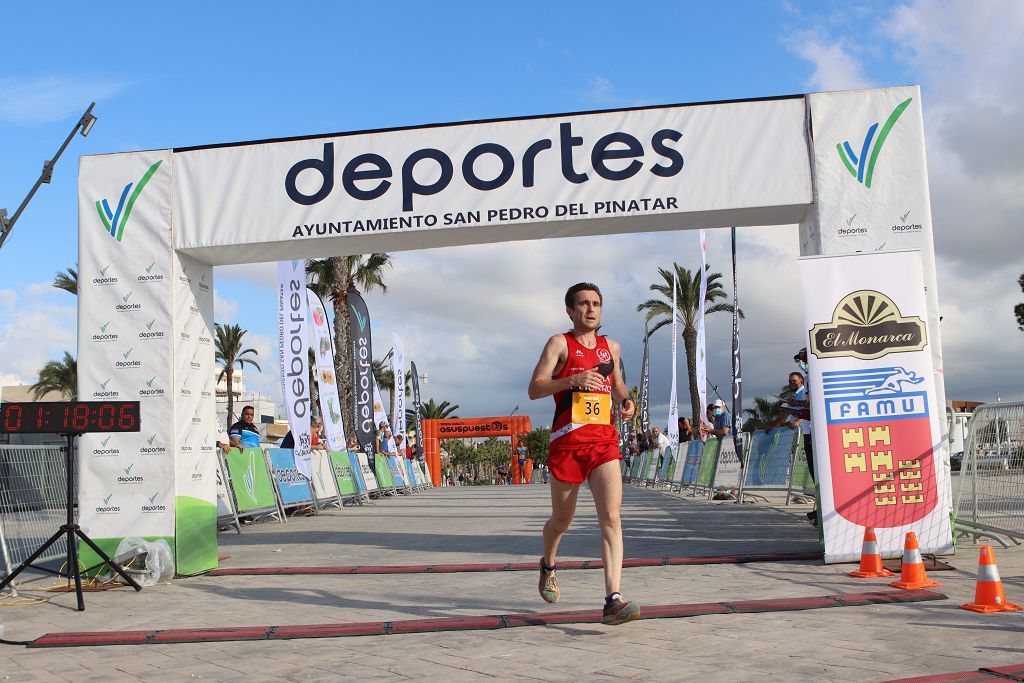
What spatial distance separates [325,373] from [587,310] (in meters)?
14.4

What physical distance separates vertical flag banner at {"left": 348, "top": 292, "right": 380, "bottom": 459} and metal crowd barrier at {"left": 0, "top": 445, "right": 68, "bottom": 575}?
531 inches

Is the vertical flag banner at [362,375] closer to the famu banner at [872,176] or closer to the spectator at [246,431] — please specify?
the spectator at [246,431]

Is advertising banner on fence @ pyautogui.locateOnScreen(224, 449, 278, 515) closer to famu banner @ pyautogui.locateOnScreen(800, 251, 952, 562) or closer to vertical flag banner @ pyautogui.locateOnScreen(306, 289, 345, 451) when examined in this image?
vertical flag banner @ pyautogui.locateOnScreen(306, 289, 345, 451)

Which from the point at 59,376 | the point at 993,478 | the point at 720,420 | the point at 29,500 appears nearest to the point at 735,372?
the point at 720,420

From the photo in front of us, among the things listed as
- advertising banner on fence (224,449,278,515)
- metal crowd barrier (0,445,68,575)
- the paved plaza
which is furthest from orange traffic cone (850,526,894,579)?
advertising banner on fence (224,449,278,515)

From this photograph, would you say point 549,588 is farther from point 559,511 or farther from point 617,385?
point 617,385

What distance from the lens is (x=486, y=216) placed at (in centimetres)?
833

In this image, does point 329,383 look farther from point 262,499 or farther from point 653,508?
point 653,508

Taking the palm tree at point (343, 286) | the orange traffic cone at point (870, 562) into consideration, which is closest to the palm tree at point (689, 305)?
the palm tree at point (343, 286)

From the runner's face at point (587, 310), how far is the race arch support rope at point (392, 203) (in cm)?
301

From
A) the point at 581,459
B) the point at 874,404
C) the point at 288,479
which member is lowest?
the point at 288,479

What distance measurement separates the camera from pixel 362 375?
75.6 ft

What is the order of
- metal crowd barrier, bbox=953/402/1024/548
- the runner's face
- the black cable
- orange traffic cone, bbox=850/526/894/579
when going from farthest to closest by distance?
metal crowd barrier, bbox=953/402/1024/548
orange traffic cone, bbox=850/526/894/579
the black cable
the runner's face

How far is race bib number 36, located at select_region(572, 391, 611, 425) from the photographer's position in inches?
205
